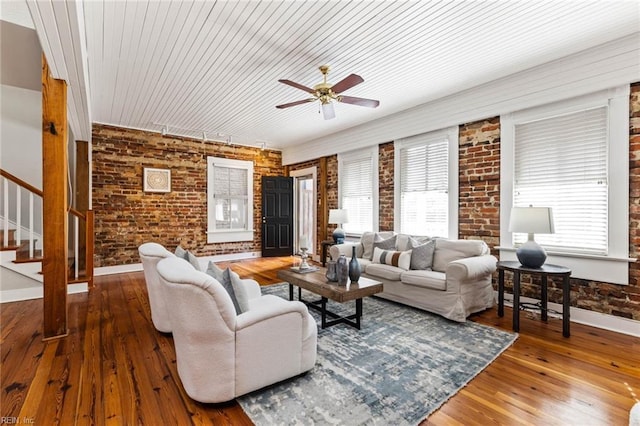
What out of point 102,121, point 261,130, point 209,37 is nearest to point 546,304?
point 209,37

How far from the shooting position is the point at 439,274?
12.1ft

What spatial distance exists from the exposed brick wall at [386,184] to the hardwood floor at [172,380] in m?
2.58

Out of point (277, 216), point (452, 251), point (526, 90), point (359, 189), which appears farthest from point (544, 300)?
point (277, 216)

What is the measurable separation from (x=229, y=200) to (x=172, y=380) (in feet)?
17.9

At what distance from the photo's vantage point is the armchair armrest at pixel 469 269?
3.30 meters

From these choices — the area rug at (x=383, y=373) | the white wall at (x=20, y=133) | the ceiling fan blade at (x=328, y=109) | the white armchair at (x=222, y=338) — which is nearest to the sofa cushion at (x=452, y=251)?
the area rug at (x=383, y=373)

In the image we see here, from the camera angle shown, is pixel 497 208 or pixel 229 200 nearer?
pixel 497 208

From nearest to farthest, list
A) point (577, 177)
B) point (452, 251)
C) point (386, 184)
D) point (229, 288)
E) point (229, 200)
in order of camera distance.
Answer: point (229, 288) < point (577, 177) < point (452, 251) < point (386, 184) < point (229, 200)

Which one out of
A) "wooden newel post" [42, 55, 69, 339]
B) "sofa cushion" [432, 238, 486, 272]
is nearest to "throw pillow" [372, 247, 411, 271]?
"sofa cushion" [432, 238, 486, 272]

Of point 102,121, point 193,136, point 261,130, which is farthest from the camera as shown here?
point 193,136

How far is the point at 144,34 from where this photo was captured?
2859 mm

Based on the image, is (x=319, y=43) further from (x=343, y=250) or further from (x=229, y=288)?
(x=343, y=250)

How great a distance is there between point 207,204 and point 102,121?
2475 mm

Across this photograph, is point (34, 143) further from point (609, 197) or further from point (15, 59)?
point (609, 197)
